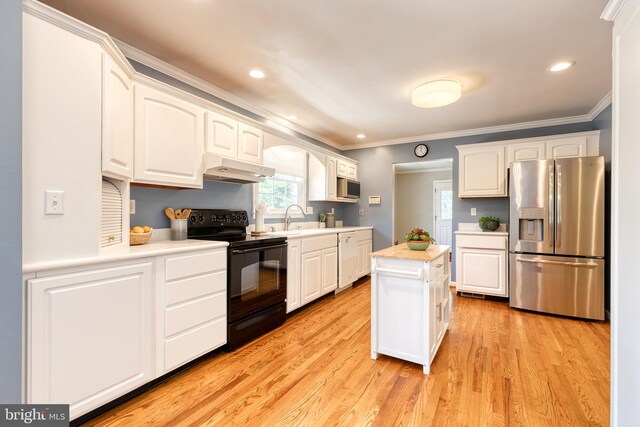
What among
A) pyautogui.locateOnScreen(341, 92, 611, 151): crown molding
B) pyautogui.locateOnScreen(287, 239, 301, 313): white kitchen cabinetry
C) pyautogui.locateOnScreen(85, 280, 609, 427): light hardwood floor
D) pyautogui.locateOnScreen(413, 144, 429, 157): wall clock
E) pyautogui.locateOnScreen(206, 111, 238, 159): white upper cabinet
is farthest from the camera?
pyautogui.locateOnScreen(413, 144, 429, 157): wall clock

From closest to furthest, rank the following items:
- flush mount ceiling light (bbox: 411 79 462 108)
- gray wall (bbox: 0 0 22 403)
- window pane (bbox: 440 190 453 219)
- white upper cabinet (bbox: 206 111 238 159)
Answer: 1. gray wall (bbox: 0 0 22 403)
2. white upper cabinet (bbox: 206 111 238 159)
3. flush mount ceiling light (bbox: 411 79 462 108)
4. window pane (bbox: 440 190 453 219)

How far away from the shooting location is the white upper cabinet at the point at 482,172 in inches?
156

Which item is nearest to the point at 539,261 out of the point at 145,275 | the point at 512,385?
the point at 512,385

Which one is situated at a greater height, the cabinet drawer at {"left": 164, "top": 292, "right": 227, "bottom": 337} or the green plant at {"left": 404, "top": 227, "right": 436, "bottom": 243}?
the green plant at {"left": 404, "top": 227, "right": 436, "bottom": 243}

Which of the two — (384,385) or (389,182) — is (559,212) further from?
(384,385)

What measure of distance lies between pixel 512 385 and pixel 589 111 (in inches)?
146

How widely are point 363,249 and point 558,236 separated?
8.35 ft

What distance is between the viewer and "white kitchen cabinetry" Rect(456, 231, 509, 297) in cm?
376

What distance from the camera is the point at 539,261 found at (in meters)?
3.40

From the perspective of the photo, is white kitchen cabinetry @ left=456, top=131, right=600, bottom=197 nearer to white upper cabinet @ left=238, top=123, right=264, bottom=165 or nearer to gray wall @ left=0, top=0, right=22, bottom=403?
white upper cabinet @ left=238, top=123, right=264, bottom=165

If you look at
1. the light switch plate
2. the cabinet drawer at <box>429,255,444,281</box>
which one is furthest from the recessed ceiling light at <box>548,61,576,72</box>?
the light switch plate

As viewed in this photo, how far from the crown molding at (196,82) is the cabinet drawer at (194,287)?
1.85 m

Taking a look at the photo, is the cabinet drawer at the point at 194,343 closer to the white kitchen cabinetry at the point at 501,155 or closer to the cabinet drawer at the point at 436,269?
the cabinet drawer at the point at 436,269
